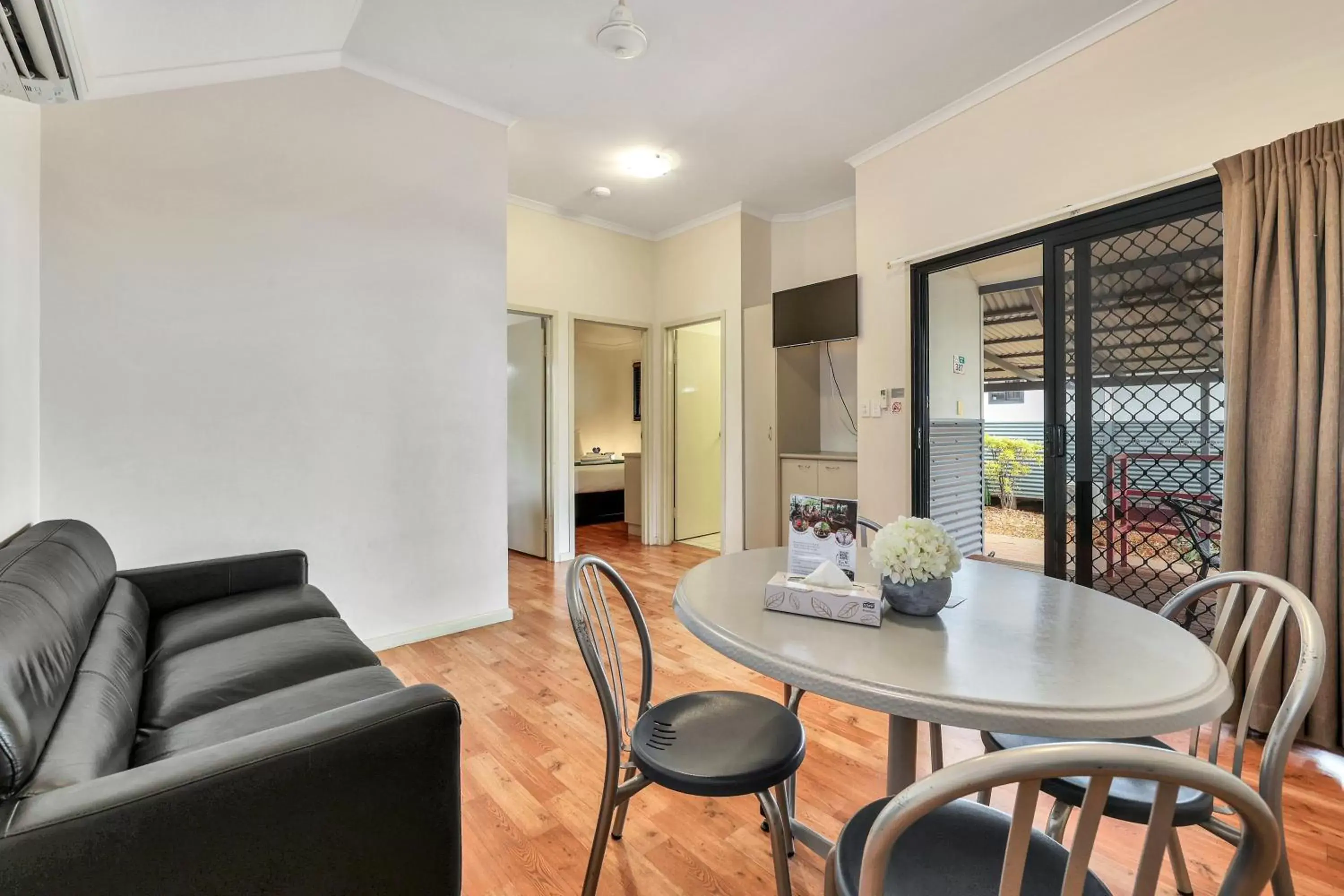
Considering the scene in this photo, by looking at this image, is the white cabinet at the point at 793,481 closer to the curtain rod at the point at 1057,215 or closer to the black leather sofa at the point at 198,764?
the curtain rod at the point at 1057,215

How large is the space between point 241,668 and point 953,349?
388cm

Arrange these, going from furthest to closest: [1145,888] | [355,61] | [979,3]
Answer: [355,61] → [979,3] → [1145,888]

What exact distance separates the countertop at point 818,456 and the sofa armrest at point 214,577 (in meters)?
3.45

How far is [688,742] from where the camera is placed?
128cm

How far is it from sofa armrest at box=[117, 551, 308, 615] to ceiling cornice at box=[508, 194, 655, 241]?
10.5ft

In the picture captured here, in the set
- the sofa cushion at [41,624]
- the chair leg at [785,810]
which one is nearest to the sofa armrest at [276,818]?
the sofa cushion at [41,624]

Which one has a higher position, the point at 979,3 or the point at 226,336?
the point at 979,3

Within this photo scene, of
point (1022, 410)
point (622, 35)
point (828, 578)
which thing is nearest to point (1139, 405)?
point (1022, 410)

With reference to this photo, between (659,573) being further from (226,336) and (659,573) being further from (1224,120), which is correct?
(1224,120)

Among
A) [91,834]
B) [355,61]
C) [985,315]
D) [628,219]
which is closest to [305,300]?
[355,61]

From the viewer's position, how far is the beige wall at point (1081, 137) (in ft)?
7.20

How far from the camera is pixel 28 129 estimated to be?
2.09 m

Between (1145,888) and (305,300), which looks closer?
(1145,888)

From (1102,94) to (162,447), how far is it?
439cm
